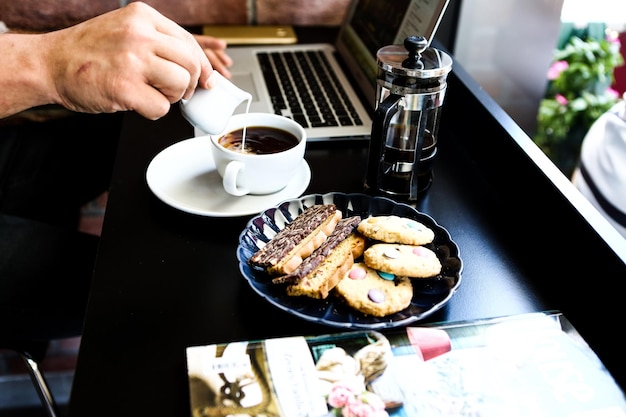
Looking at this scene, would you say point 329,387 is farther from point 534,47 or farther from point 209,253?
point 534,47

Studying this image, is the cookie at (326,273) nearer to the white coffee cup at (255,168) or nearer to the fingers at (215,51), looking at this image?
the white coffee cup at (255,168)

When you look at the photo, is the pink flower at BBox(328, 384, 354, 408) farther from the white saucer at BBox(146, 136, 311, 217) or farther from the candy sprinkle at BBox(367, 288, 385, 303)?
the white saucer at BBox(146, 136, 311, 217)

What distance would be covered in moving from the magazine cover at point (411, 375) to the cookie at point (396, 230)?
120 millimetres

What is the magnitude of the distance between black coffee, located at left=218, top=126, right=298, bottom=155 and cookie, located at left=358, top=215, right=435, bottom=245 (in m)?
0.20

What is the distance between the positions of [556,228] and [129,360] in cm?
54

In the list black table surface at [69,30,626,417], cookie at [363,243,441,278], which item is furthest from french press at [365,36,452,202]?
cookie at [363,243,441,278]

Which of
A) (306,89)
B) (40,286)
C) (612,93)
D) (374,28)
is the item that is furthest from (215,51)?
(612,93)

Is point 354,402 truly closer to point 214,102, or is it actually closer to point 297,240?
point 297,240

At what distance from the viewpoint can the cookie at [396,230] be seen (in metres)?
0.74

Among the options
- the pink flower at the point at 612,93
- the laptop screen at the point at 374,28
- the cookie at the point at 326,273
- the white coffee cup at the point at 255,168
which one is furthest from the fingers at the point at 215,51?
the pink flower at the point at 612,93

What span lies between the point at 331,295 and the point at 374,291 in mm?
51

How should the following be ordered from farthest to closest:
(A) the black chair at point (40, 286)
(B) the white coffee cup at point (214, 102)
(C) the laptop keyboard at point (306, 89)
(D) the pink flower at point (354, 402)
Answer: (C) the laptop keyboard at point (306, 89) < (A) the black chair at point (40, 286) < (B) the white coffee cup at point (214, 102) < (D) the pink flower at point (354, 402)

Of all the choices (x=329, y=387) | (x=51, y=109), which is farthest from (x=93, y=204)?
(x=329, y=387)

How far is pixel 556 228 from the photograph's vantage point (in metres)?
0.79
